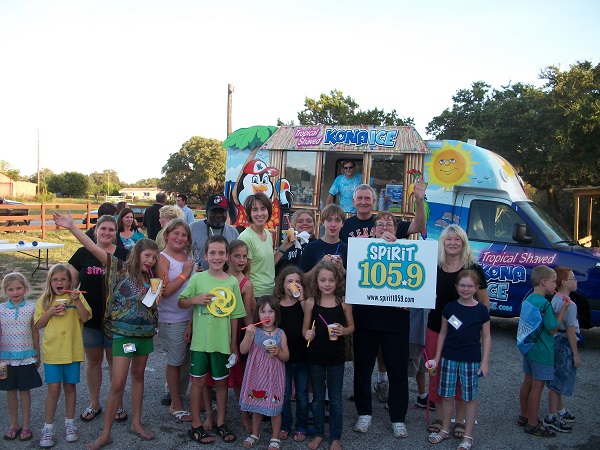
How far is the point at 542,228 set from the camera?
7.30 metres

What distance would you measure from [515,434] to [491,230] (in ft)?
12.7

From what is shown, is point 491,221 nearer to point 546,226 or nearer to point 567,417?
point 546,226

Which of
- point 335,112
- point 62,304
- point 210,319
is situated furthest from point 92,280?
point 335,112

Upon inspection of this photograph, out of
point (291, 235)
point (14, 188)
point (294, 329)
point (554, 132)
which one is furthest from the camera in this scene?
point (14, 188)

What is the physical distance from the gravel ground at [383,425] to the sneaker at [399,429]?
0.18 feet

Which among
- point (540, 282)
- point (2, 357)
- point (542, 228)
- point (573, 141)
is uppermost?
point (573, 141)

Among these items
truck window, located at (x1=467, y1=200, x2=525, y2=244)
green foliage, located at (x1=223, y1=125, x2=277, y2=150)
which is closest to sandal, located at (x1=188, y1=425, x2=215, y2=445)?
truck window, located at (x1=467, y1=200, x2=525, y2=244)

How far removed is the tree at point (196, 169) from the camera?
44.9 metres

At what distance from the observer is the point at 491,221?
764 cm

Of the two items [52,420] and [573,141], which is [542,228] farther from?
[573,141]

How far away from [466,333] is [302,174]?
5.63 m

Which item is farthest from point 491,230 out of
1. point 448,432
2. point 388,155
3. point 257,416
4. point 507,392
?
point 257,416

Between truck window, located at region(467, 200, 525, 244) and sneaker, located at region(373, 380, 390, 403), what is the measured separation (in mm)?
3467

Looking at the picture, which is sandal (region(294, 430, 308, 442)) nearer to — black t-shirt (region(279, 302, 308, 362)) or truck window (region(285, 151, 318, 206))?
black t-shirt (region(279, 302, 308, 362))
